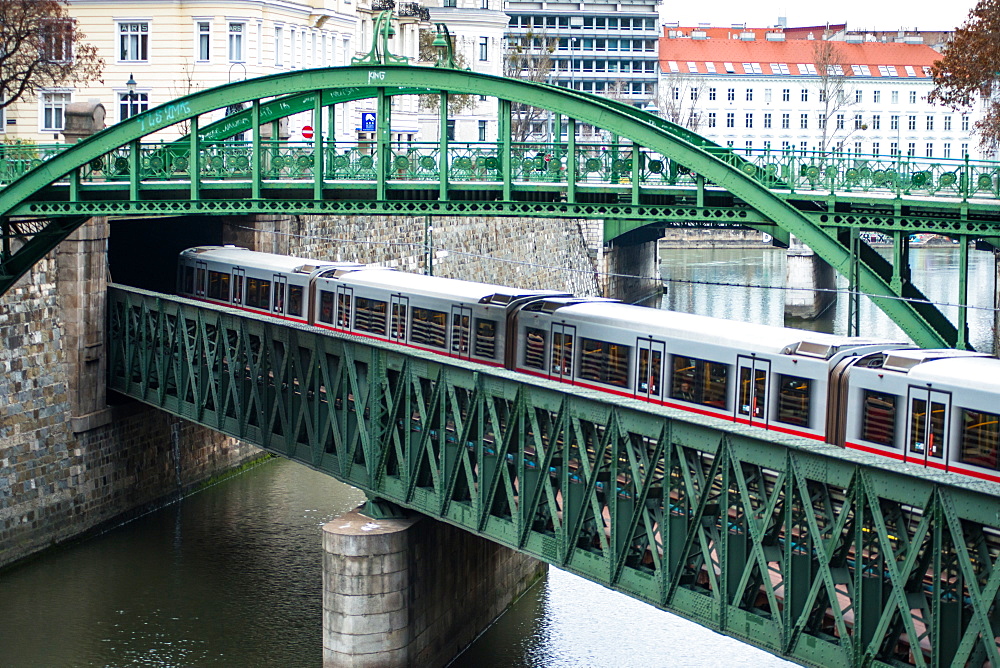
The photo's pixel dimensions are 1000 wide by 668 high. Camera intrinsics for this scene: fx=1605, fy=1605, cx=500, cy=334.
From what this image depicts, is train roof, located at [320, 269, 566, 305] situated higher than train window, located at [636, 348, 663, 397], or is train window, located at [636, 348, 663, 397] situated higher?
train roof, located at [320, 269, 566, 305]

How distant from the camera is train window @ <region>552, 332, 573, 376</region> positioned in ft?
104

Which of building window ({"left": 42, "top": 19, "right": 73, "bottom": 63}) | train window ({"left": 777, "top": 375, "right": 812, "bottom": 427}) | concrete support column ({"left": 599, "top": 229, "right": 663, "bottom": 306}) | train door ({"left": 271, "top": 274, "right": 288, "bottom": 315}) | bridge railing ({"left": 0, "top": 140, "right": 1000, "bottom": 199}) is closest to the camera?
train window ({"left": 777, "top": 375, "right": 812, "bottom": 427})

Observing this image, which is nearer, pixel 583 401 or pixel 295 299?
pixel 583 401

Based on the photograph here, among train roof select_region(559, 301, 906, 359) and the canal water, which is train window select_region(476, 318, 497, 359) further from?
the canal water

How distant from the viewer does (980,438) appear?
23.8m

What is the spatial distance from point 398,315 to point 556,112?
750 cm

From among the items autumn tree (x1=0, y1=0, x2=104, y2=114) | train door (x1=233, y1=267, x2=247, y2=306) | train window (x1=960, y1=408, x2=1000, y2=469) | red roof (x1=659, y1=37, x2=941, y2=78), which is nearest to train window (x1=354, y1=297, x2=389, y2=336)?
train door (x1=233, y1=267, x2=247, y2=306)

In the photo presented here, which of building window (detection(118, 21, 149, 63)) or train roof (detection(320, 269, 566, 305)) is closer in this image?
→ train roof (detection(320, 269, 566, 305))

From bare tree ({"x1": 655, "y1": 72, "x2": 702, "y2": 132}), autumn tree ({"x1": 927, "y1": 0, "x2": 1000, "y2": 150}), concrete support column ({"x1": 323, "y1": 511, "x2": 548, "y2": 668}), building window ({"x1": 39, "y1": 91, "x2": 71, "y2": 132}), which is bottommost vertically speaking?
concrete support column ({"x1": 323, "y1": 511, "x2": 548, "y2": 668})

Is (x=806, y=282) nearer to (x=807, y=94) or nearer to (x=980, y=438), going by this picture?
(x=807, y=94)

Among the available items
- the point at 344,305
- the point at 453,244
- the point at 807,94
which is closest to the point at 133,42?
the point at 453,244

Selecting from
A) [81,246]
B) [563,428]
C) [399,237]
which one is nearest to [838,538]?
[563,428]

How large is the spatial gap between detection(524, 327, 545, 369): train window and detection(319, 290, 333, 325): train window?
7.30 metres

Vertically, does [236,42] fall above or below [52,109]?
above
